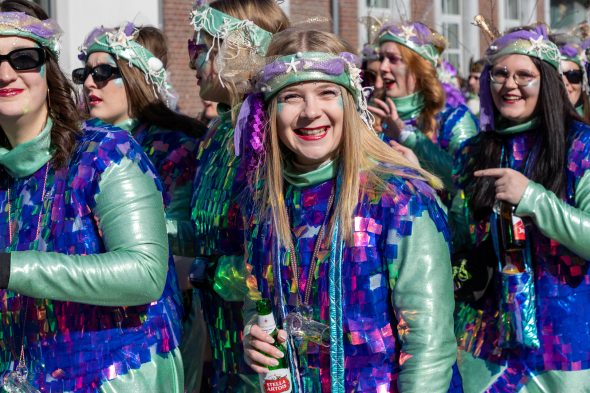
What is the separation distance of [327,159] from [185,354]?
1.69 meters

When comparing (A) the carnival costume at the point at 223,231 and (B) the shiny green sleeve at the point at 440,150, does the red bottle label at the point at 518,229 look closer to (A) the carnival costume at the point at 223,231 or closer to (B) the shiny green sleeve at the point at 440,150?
(B) the shiny green sleeve at the point at 440,150

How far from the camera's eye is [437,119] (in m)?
6.18

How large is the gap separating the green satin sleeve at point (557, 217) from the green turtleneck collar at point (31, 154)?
5.98ft

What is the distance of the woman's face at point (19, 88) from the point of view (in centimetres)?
312

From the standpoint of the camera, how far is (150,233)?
9.68ft

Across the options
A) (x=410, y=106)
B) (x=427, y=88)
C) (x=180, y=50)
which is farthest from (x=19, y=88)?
(x=180, y=50)

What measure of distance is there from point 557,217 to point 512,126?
655 mm

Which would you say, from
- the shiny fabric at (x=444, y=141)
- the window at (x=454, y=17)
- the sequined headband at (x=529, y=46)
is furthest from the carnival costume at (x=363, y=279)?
the window at (x=454, y=17)

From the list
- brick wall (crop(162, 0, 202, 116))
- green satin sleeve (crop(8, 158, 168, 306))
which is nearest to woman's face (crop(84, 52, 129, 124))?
green satin sleeve (crop(8, 158, 168, 306))

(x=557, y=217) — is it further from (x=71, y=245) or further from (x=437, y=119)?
(x=437, y=119)

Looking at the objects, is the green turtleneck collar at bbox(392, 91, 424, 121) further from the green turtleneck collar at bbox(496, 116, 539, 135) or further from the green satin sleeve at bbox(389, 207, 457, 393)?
the green satin sleeve at bbox(389, 207, 457, 393)

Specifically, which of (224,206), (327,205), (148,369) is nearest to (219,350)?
(224,206)

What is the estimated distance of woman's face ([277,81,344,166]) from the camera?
301cm

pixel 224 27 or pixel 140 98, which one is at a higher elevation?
pixel 224 27
